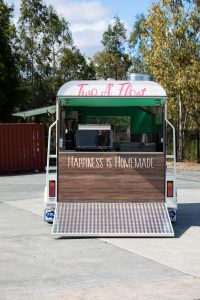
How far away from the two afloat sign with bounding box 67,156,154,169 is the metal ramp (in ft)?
2.18

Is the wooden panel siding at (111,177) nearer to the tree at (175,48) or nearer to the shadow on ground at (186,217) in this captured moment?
the shadow on ground at (186,217)

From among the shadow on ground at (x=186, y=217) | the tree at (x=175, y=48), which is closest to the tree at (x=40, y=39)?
the tree at (x=175, y=48)

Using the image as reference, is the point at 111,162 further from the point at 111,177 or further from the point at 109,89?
the point at 109,89

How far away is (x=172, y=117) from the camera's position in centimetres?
3028

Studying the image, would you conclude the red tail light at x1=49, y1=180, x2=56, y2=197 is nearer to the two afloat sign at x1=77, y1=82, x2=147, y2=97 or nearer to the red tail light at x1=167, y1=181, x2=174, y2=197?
the two afloat sign at x1=77, y1=82, x2=147, y2=97

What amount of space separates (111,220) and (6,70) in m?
31.3

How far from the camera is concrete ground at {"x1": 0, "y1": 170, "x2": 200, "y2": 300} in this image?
6.10m

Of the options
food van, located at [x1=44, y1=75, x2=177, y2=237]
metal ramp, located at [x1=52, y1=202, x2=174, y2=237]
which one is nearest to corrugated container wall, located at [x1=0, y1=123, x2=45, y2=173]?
food van, located at [x1=44, y1=75, x2=177, y2=237]

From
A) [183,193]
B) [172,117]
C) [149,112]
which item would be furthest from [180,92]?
[149,112]

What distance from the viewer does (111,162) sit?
987 centimetres

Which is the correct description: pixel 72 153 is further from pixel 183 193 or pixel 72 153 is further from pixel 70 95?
pixel 183 193

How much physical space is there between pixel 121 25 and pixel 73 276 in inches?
1620

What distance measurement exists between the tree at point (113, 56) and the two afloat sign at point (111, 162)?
36.3 metres

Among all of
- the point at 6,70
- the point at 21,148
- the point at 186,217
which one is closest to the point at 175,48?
the point at 21,148
